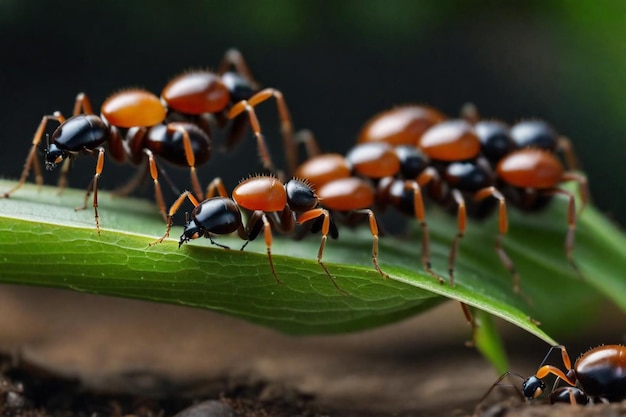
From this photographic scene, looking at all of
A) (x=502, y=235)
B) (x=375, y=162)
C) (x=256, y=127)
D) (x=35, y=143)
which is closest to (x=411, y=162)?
(x=375, y=162)

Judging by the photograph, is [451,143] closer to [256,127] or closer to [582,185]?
[582,185]

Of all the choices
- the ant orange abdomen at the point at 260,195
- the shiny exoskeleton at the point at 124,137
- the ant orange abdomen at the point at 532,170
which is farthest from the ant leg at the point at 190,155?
the ant orange abdomen at the point at 532,170

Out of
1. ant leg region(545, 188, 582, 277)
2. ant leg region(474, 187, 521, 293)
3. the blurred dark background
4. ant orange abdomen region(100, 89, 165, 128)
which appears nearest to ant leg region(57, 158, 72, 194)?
ant orange abdomen region(100, 89, 165, 128)

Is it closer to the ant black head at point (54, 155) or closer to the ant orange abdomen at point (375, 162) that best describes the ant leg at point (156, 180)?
the ant black head at point (54, 155)

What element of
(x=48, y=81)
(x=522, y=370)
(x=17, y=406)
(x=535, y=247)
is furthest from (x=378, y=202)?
(x=48, y=81)

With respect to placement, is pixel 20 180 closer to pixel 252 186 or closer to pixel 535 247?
pixel 252 186
